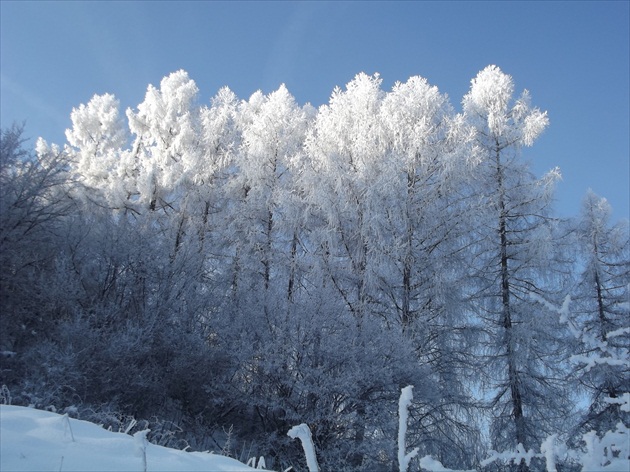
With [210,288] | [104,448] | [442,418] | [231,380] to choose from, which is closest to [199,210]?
[210,288]

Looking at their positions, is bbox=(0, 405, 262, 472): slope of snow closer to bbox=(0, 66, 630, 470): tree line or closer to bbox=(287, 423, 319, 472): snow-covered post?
bbox=(287, 423, 319, 472): snow-covered post

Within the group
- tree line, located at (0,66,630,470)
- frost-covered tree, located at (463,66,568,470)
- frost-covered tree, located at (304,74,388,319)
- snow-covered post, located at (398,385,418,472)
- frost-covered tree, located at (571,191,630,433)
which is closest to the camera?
snow-covered post, located at (398,385,418,472)

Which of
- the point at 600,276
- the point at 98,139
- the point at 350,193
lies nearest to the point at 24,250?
the point at 350,193

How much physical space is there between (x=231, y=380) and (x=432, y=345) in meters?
5.43

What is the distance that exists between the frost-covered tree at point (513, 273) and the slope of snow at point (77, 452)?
10.8 meters

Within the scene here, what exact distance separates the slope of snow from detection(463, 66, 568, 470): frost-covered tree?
10.8 m

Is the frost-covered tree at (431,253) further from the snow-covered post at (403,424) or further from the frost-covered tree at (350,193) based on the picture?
the snow-covered post at (403,424)

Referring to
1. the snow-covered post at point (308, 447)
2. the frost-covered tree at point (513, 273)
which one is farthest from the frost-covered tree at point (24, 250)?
the frost-covered tree at point (513, 273)

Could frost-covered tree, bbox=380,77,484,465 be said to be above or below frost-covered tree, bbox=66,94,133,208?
below

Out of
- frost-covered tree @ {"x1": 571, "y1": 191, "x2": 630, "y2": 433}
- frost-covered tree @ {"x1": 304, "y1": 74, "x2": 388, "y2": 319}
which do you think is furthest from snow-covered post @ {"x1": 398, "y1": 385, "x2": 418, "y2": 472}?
frost-covered tree @ {"x1": 571, "y1": 191, "x2": 630, "y2": 433}

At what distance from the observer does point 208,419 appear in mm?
10891

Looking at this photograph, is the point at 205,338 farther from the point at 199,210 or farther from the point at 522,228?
the point at 522,228

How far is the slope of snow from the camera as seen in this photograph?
2.86 m

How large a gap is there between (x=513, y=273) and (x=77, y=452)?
12.8 metres
